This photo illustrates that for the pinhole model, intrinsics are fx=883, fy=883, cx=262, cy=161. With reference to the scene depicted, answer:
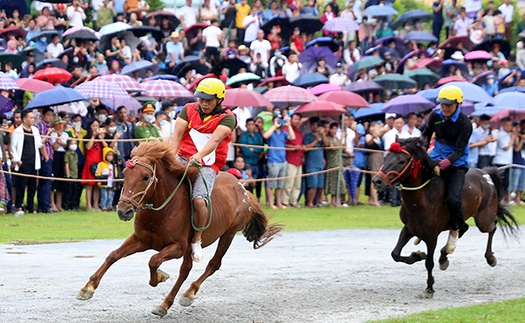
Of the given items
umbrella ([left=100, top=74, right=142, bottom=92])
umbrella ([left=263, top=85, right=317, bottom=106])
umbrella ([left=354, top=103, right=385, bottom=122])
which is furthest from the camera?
umbrella ([left=354, top=103, right=385, bottom=122])

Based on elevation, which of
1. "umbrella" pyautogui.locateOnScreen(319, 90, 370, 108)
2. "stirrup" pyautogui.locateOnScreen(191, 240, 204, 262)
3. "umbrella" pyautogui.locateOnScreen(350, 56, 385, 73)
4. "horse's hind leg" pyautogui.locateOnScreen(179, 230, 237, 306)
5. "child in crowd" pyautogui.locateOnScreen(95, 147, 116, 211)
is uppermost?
"umbrella" pyautogui.locateOnScreen(350, 56, 385, 73)

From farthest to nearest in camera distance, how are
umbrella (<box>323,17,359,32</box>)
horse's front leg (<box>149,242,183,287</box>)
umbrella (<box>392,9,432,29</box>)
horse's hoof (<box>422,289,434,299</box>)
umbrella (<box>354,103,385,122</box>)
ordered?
umbrella (<box>392,9,432,29</box>) → umbrella (<box>323,17,359,32</box>) → umbrella (<box>354,103,385,122</box>) → horse's hoof (<box>422,289,434,299</box>) → horse's front leg (<box>149,242,183,287</box>)

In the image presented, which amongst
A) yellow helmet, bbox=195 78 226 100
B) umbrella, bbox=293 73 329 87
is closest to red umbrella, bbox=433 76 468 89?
umbrella, bbox=293 73 329 87

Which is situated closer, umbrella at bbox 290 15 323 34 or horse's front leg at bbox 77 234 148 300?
horse's front leg at bbox 77 234 148 300

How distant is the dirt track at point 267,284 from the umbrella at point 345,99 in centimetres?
690

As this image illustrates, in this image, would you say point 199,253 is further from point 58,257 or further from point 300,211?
point 300,211

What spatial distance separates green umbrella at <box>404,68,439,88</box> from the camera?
89.3 feet

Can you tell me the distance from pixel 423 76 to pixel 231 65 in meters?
6.06

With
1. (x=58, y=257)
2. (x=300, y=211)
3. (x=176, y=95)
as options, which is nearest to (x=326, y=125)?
(x=300, y=211)

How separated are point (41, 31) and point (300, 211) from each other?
30.8 ft

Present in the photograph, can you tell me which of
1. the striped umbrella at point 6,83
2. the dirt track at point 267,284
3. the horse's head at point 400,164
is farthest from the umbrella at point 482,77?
the horse's head at point 400,164

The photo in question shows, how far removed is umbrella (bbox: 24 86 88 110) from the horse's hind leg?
8280mm

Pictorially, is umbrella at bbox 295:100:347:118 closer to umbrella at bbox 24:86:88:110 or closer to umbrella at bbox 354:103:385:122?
umbrella at bbox 354:103:385:122

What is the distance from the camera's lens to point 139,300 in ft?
32.4
